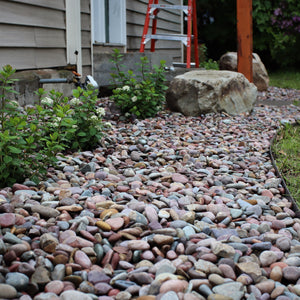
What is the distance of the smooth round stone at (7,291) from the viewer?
118 cm

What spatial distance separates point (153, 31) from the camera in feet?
22.4

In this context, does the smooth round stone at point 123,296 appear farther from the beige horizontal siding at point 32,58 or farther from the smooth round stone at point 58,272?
the beige horizontal siding at point 32,58

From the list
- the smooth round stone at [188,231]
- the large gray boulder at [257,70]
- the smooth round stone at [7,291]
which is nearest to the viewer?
the smooth round stone at [7,291]

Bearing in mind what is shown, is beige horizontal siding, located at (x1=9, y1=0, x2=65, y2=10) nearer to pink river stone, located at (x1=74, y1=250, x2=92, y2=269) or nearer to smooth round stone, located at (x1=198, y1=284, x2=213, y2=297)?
pink river stone, located at (x1=74, y1=250, x2=92, y2=269)

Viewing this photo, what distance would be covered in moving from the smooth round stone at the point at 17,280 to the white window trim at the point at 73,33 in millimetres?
3316

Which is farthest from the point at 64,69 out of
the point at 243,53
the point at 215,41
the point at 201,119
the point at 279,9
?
the point at 215,41

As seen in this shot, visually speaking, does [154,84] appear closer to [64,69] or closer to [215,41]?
[64,69]

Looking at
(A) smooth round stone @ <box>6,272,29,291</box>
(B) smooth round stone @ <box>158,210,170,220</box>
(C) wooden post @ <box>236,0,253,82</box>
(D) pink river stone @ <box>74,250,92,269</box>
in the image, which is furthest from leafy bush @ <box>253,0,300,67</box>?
(A) smooth round stone @ <box>6,272,29,291</box>

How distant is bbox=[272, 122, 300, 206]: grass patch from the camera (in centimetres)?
251

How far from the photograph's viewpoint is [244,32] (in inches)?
221

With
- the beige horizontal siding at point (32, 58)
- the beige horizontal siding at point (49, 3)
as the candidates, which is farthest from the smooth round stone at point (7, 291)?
the beige horizontal siding at point (49, 3)

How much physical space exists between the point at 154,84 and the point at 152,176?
177 centimetres

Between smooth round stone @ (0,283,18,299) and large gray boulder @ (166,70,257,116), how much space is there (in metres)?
3.41

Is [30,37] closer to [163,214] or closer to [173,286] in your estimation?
[163,214]
